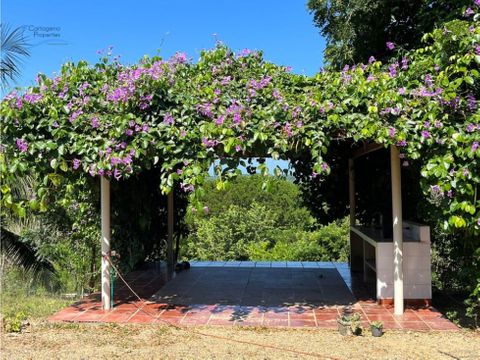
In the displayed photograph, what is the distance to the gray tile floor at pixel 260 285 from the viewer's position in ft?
22.1

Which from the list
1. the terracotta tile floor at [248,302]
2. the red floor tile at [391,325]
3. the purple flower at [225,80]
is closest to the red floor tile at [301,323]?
the terracotta tile floor at [248,302]

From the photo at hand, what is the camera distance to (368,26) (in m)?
9.06

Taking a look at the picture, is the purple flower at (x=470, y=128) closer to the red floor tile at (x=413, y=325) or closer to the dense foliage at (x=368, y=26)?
the red floor tile at (x=413, y=325)

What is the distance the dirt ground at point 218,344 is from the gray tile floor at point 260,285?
4.39 ft

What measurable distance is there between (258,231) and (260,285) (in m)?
9.25

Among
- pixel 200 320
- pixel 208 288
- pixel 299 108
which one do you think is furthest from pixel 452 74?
pixel 208 288

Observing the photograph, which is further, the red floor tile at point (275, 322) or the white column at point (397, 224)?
the white column at point (397, 224)

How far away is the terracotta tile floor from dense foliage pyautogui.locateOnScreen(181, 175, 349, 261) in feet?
13.4

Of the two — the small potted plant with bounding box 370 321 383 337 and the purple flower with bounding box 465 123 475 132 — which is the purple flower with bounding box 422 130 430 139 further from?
the small potted plant with bounding box 370 321 383 337

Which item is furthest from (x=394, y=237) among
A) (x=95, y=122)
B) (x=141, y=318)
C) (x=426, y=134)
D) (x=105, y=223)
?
(x=95, y=122)

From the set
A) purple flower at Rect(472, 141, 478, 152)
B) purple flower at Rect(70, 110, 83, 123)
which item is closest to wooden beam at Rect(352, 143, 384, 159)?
purple flower at Rect(472, 141, 478, 152)

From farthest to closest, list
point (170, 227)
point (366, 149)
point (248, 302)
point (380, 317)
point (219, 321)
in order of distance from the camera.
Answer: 1. point (170, 227)
2. point (366, 149)
3. point (248, 302)
4. point (380, 317)
5. point (219, 321)

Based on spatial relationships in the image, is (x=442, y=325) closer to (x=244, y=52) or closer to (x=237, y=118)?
(x=237, y=118)

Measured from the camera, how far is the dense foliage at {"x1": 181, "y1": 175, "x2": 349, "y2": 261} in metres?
13.6
